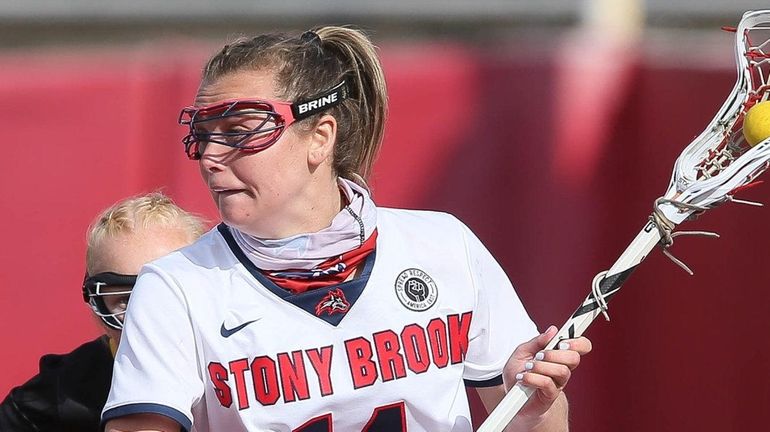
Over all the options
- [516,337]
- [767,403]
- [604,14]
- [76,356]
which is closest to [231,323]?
Result: [516,337]

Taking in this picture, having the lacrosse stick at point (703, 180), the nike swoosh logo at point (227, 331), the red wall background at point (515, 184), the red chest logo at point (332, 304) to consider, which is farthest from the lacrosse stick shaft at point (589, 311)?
the red wall background at point (515, 184)

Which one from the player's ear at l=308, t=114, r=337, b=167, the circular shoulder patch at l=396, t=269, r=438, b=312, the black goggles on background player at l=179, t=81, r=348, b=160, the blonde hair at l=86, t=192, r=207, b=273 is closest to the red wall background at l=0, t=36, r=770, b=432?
the blonde hair at l=86, t=192, r=207, b=273

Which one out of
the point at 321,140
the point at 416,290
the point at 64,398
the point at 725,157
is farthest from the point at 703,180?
the point at 64,398

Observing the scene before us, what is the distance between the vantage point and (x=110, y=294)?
3.00 metres

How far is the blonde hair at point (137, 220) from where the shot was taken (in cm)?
305

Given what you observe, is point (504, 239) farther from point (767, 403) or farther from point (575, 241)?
point (767, 403)

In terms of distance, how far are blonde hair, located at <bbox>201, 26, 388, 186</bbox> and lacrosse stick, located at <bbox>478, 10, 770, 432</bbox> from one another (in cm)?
55

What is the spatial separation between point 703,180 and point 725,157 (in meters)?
0.10

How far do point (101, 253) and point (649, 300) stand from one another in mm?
1825

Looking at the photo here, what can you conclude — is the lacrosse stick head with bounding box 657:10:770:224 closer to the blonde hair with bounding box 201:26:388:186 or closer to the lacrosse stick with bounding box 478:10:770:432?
the lacrosse stick with bounding box 478:10:770:432

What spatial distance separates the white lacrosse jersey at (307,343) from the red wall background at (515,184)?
5.10ft

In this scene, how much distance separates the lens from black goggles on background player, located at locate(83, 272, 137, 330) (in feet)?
9.84

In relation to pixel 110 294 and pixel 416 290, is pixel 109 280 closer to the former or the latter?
pixel 110 294

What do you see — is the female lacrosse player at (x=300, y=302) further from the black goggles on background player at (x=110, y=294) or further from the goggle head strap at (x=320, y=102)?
the black goggles on background player at (x=110, y=294)
